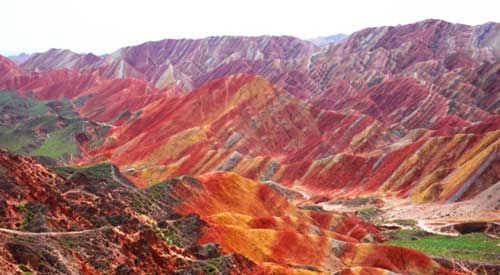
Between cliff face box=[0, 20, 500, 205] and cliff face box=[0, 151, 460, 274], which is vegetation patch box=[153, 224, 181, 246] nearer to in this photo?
cliff face box=[0, 151, 460, 274]

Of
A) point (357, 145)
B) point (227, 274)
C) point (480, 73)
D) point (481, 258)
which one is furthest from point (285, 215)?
point (480, 73)

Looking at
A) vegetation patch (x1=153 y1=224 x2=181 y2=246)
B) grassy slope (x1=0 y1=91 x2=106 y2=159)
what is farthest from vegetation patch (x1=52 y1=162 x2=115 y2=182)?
grassy slope (x1=0 y1=91 x2=106 y2=159)

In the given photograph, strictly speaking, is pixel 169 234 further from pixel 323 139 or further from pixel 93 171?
pixel 323 139

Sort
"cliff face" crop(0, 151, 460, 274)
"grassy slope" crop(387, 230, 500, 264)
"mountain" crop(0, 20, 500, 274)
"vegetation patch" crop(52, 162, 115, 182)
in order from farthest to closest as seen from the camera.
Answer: "vegetation patch" crop(52, 162, 115, 182) → "grassy slope" crop(387, 230, 500, 264) → "mountain" crop(0, 20, 500, 274) → "cliff face" crop(0, 151, 460, 274)

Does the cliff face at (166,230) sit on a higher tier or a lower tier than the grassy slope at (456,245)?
higher

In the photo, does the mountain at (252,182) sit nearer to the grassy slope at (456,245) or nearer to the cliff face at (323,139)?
the cliff face at (323,139)

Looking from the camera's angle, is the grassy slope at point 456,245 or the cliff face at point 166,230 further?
the grassy slope at point 456,245

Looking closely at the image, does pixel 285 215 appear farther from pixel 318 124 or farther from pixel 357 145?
pixel 318 124

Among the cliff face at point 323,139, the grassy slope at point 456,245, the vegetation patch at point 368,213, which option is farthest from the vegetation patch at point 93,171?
the vegetation patch at point 368,213

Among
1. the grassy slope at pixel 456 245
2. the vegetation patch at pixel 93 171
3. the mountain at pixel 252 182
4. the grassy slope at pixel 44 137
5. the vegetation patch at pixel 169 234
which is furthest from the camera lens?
the grassy slope at pixel 44 137

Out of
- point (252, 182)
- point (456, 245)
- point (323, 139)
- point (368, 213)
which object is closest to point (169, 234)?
point (252, 182)
